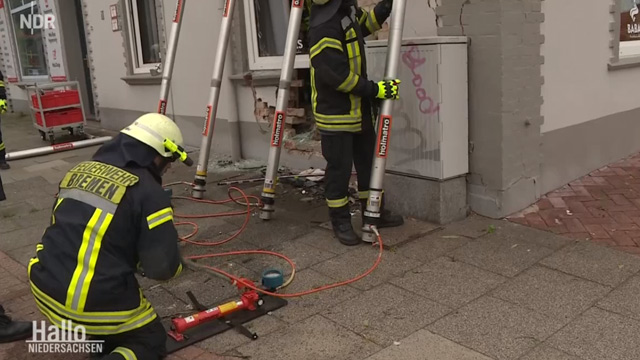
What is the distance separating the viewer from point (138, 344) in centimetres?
283

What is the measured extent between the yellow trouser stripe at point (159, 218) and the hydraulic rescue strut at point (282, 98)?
7.98 feet

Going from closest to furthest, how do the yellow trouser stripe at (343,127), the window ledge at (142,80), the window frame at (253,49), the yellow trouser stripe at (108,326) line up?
the yellow trouser stripe at (108,326)
the yellow trouser stripe at (343,127)
the window frame at (253,49)
the window ledge at (142,80)

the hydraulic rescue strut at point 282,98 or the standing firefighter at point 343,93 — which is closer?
the standing firefighter at point 343,93

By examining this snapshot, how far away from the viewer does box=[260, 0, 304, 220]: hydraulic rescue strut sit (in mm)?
5070

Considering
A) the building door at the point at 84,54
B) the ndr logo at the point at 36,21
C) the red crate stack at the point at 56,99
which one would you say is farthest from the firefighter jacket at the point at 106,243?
the ndr logo at the point at 36,21

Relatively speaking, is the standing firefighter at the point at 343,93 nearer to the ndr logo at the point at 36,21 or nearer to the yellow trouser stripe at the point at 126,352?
the yellow trouser stripe at the point at 126,352

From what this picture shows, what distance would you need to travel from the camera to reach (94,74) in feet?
37.2

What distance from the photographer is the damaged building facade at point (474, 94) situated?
4.72 metres

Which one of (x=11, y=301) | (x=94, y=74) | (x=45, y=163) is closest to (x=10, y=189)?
(x=45, y=163)

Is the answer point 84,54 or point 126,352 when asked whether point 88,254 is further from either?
point 84,54

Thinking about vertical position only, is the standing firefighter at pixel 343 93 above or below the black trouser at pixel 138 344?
above

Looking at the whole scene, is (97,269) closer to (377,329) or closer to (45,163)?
(377,329)

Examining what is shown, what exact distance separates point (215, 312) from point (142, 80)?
7.18 m

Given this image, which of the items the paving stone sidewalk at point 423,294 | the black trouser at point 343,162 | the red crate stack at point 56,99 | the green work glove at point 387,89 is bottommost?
the paving stone sidewalk at point 423,294
